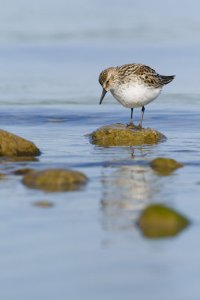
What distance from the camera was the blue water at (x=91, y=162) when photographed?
24.8ft

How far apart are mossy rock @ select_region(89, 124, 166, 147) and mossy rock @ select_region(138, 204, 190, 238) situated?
18.4ft

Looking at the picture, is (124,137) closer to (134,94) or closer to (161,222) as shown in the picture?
(134,94)

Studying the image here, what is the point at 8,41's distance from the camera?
2652cm

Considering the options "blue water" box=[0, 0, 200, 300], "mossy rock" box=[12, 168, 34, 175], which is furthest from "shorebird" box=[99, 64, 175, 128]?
"mossy rock" box=[12, 168, 34, 175]

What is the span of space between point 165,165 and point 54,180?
6.42 ft

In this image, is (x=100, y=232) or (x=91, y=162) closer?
(x=100, y=232)

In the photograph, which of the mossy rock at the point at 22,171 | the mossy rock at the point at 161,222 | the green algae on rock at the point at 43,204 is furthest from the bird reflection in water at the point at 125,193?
the mossy rock at the point at 22,171

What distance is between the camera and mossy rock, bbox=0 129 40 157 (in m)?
13.0

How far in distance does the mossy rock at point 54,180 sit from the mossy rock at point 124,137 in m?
3.78

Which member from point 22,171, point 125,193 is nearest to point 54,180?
point 125,193

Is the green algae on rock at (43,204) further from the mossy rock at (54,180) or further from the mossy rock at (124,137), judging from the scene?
the mossy rock at (124,137)

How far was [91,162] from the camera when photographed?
1270cm

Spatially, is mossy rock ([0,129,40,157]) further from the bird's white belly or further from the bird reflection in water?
the bird's white belly

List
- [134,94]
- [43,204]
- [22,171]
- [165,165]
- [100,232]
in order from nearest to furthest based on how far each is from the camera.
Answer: [100,232] → [43,204] → [22,171] → [165,165] → [134,94]
